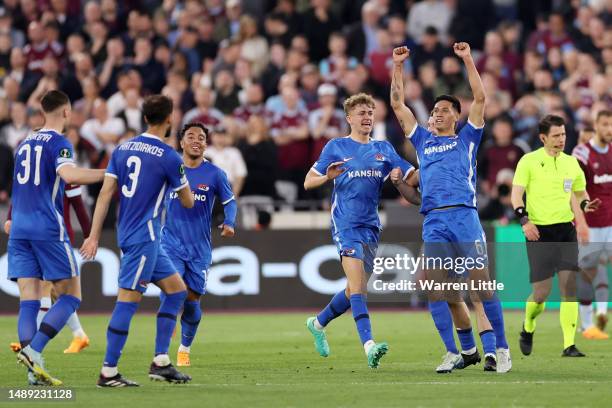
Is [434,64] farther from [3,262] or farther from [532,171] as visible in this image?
[532,171]

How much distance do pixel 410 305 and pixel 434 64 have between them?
15.1 ft

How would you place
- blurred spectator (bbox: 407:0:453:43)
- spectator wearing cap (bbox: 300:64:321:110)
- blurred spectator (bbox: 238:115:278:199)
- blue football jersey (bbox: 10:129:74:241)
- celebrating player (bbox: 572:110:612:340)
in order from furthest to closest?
1. blurred spectator (bbox: 407:0:453:43)
2. spectator wearing cap (bbox: 300:64:321:110)
3. blurred spectator (bbox: 238:115:278:199)
4. celebrating player (bbox: 572:110:612:340)
5. blue football jersey (bbox: 10:129:74:241)

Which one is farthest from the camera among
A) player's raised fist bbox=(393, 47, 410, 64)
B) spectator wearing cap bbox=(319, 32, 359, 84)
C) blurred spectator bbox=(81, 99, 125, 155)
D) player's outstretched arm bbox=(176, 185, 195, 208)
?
spectator wearing cap bbox=(319, 32, 359, 84)

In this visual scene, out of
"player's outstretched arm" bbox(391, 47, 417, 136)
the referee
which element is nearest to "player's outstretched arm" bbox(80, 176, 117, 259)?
"player's outstretched arm" bbox(391, 47, 417, 136)

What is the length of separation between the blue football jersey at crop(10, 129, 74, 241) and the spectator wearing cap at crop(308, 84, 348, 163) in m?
11.0

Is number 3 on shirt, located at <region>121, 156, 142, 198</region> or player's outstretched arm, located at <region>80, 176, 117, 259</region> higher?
number 3 on shirt, located at <region>121, 156, 142, 198</region>

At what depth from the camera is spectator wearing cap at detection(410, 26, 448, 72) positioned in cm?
2480

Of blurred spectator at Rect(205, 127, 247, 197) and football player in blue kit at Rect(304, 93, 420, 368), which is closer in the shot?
football player in blue kit at Rect(304, 93, 420, 368)

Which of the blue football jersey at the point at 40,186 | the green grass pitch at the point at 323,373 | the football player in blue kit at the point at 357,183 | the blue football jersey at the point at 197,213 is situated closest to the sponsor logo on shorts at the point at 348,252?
the football player in blue kit at the point at 357,183

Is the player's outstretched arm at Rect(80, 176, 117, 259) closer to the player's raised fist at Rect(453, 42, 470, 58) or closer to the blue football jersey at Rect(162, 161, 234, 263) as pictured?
the blue football jersey at Rect(162, 161, 234, 263)

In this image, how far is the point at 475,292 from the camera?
12688mm

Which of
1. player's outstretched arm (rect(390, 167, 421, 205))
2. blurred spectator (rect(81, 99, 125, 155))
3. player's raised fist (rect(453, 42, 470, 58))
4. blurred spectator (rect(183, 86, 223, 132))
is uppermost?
blurred spectator (rect(183, 86, 223, 132))

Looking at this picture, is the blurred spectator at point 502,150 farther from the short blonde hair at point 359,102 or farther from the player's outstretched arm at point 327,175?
the player's outstretched arm at point 327,175

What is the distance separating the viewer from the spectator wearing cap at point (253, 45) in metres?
25.4
